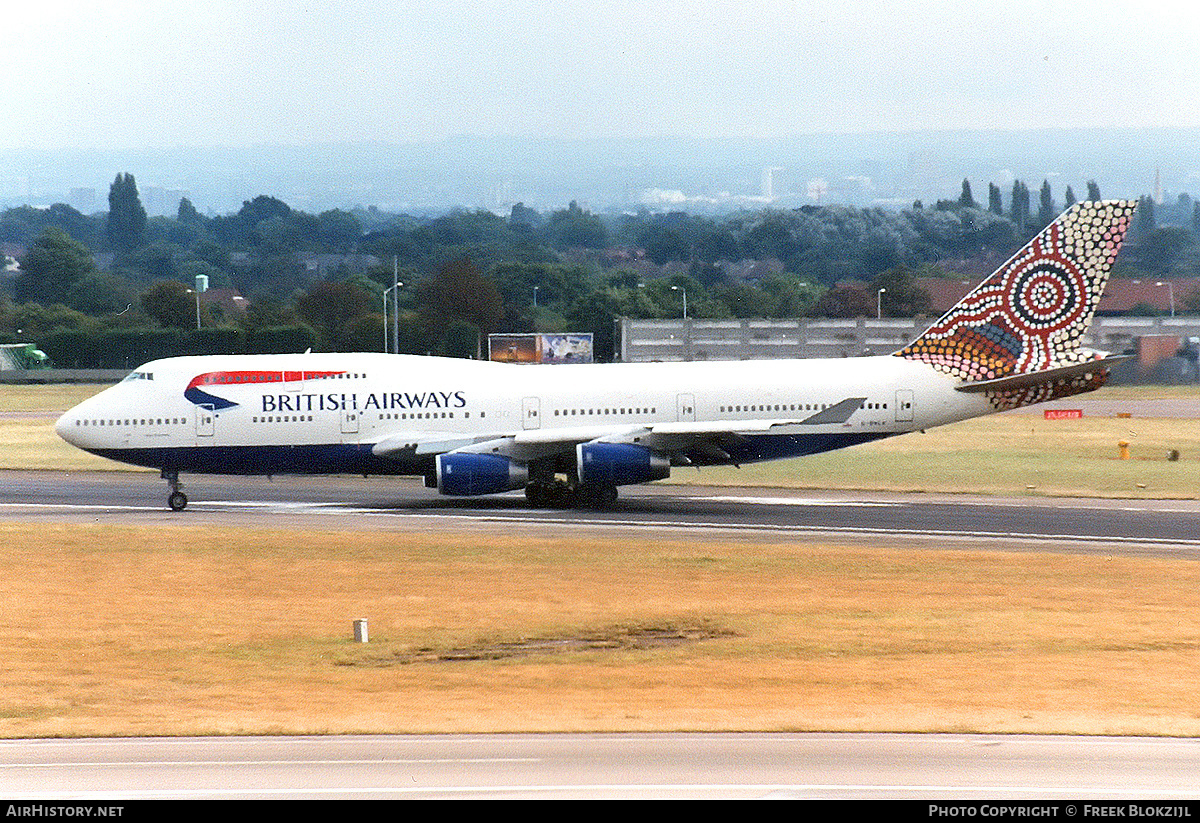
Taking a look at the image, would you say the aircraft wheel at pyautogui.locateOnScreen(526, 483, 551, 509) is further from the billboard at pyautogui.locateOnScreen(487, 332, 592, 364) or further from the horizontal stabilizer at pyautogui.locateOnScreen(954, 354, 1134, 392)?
the billboard at pyautogui.locateOnScreen(487, 332, 592, 364)

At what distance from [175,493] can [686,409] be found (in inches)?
601

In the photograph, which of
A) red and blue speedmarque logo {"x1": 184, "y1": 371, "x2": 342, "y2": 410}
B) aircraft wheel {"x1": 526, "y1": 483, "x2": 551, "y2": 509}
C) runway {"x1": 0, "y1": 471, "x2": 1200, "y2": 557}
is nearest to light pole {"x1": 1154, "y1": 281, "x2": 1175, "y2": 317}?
runway {"x1": 0, "y1": 471, "x2": 1200, "y2": 557}

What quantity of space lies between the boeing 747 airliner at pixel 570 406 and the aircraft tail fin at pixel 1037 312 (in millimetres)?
60

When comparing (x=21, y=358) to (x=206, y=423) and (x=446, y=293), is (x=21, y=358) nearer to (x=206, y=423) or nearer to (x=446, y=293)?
(x=446, y=293)

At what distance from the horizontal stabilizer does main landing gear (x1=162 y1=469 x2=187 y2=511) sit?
2321 cm

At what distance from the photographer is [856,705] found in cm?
2128

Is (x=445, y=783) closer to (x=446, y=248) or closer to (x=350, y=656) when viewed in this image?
(x=350, y=656)

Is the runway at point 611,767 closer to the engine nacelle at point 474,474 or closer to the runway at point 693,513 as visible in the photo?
the runway at point 693,513

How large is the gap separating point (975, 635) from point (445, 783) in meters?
12.8

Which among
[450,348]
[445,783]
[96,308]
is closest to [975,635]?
[445,783]

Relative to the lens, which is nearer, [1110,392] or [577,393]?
[577,393]

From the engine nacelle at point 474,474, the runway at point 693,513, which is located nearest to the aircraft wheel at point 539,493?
the runway at point 693,513

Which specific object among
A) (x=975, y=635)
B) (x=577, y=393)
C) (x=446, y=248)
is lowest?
(x=975, y=635)

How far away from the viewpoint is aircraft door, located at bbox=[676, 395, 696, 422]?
45812mm
